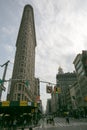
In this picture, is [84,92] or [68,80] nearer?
[84,92]

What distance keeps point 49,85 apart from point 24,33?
78736mm

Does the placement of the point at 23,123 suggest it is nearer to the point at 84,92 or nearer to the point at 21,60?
the point at 84,92

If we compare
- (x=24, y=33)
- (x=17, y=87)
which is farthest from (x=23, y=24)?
(x=17, y=87)

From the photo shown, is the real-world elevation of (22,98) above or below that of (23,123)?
above

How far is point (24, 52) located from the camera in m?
88.4

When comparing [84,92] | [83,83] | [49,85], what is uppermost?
[83,83]

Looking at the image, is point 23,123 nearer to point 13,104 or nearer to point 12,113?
point 12,113

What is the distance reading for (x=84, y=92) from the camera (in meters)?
71.6

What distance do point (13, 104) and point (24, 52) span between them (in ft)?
212

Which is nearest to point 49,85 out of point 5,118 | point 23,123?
point 23,123

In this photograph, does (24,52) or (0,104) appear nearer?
(0,104)

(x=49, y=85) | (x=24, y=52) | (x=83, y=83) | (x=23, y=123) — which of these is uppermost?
(x=24, y=52)

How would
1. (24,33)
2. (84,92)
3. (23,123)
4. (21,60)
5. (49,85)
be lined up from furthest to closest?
(24,33) < (21,60) < (84,92) < (23,123) < (49,85)

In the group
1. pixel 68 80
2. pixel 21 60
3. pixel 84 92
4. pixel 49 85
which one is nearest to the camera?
→ pixel 49 85
